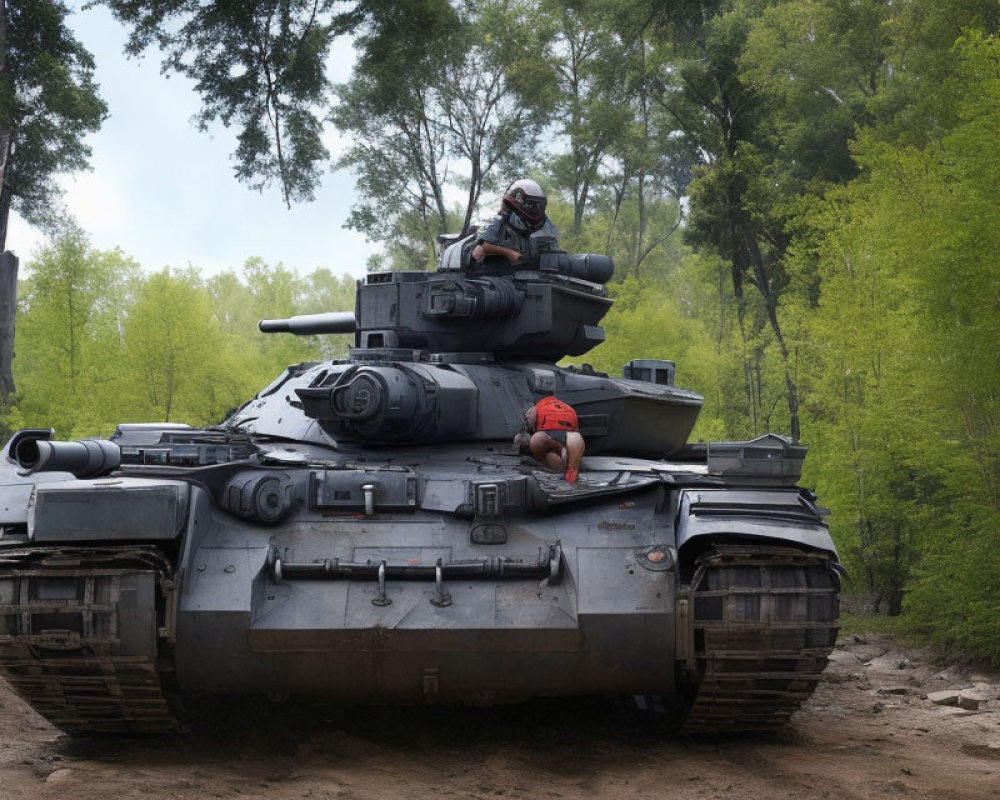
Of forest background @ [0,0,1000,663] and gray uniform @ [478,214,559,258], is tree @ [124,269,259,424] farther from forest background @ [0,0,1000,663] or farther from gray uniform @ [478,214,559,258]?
gray uniform @ [478,214,559,258]

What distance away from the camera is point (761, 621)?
879 cm

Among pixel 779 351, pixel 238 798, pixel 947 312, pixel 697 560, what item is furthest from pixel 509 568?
pixel 779 351

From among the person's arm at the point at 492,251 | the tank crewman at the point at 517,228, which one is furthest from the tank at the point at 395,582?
the tank crewman at the point at 517,228

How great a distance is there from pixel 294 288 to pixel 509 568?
47.2 metres

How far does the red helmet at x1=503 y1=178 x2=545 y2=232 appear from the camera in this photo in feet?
41.0

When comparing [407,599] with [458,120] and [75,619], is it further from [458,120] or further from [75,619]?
[458,120]

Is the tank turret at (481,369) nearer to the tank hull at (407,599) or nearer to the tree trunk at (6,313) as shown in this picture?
the tank hull at (407,599)

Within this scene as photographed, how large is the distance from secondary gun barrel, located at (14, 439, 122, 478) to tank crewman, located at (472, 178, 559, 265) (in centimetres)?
430

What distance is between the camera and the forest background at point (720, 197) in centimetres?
1445

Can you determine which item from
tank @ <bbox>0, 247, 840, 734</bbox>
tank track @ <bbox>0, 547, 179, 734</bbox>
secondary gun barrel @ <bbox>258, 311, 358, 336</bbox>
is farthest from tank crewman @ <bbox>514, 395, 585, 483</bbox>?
secondary gun barrel @ <bbox>258, 311, 358, 336</bbox>

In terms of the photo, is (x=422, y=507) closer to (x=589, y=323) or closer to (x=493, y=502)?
A: (x=493, y=502)

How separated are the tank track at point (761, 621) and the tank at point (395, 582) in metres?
0.01

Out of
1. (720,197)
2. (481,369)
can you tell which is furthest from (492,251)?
(720,197)

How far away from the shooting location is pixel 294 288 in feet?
181
